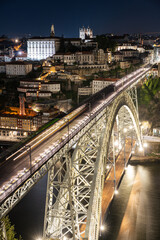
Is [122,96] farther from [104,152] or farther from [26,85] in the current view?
[26,85]

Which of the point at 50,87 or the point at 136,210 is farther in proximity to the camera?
the point at 50,87

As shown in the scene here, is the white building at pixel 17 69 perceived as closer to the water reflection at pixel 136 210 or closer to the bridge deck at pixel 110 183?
the bridge deck at pixel 110 183

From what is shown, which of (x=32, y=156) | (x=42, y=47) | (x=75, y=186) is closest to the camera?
(x=32, y=156)

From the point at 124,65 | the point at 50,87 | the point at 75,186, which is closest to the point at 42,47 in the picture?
the point at 124,65

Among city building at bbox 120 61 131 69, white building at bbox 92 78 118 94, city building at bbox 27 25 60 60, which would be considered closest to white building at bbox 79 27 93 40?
city building at bbox 27 25 60 60

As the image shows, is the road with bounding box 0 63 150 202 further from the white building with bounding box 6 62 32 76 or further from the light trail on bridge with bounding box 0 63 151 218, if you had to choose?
the white building with bounding box 6 62 32 76

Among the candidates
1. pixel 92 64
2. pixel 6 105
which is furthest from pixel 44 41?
pixel 6 105

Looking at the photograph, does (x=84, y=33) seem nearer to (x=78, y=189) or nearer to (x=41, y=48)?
(x=41, y=48)
